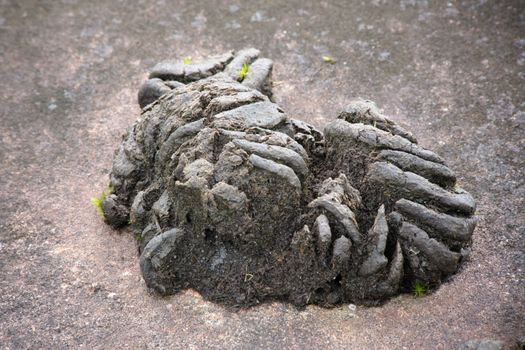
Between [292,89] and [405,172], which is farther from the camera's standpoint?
[292,89]

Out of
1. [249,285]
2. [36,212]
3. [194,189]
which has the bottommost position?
[36,212]

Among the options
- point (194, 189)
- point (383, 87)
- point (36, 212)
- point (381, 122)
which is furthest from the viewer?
point (383, 87)

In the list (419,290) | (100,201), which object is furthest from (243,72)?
(419,290)

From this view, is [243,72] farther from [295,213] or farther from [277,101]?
[295,213]

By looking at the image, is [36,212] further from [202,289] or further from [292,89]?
[292,89]

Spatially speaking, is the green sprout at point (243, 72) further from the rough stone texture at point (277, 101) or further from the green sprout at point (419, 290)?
the green sprout at point (419, 290)

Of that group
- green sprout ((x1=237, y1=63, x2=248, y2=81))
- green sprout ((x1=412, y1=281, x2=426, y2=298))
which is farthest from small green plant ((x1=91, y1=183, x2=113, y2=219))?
green sprout ((x1=412, y1=281, x2=426, y2=298))

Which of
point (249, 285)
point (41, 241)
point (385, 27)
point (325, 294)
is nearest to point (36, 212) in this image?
point (41, 241)
